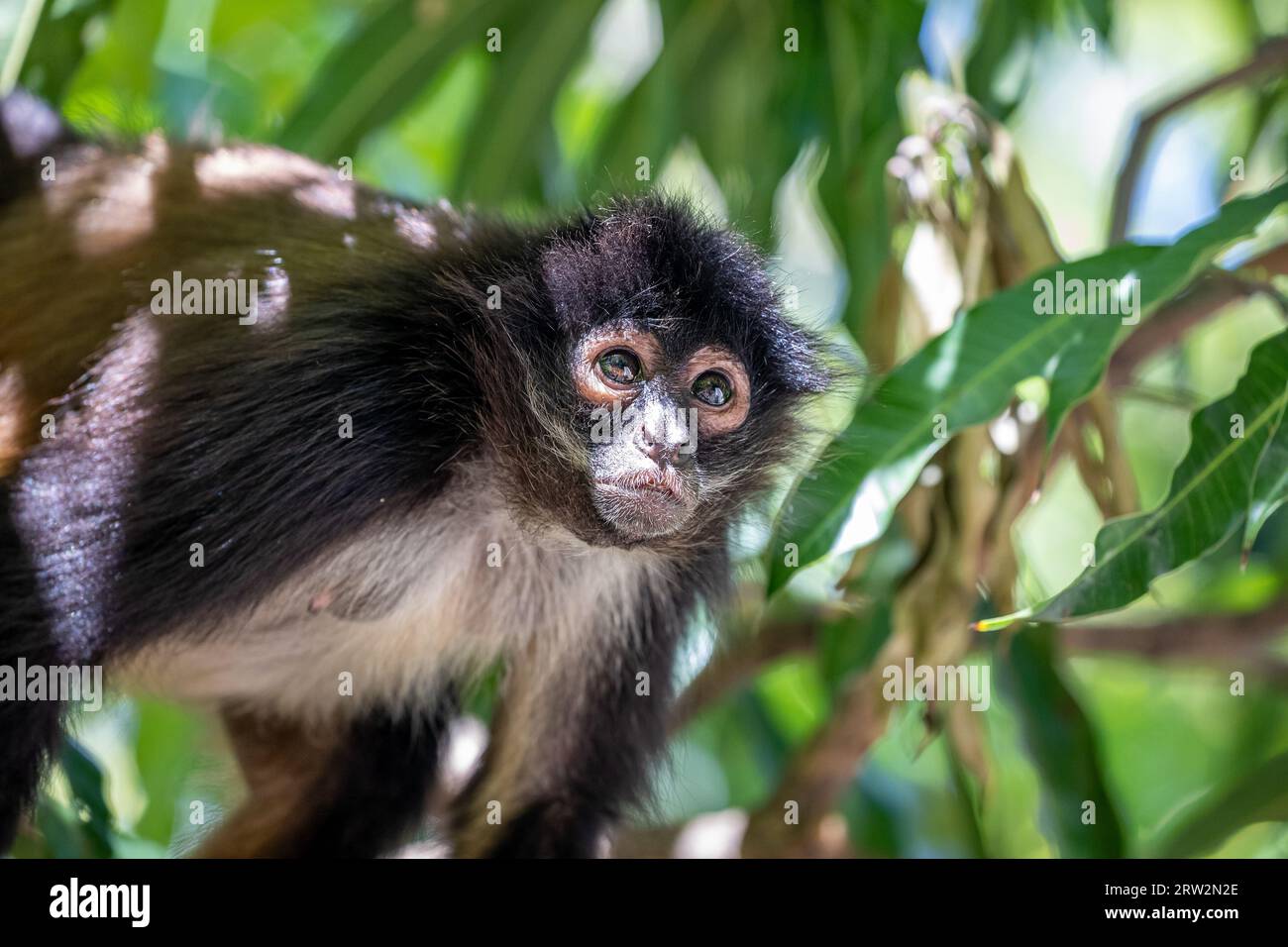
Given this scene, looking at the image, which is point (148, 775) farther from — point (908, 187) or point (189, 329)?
point (908, 187)

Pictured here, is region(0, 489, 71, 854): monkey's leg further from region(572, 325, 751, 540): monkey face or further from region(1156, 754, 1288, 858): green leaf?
region(1156, 754, 1288, 858): green leaf

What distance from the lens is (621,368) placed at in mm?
4340

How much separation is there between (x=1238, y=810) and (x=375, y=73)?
4238 millimetres

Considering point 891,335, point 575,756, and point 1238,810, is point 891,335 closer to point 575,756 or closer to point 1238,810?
point 575,756

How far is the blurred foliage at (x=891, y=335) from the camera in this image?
387 cm

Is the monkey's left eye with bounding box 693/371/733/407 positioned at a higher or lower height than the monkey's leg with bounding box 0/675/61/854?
higher

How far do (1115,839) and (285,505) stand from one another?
2.84 metres

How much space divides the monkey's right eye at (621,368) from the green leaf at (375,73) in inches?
75.6

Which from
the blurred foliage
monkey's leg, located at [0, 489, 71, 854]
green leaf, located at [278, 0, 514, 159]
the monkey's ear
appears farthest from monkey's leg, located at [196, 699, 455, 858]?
green leaf, located at [278, 0, 514, 159]

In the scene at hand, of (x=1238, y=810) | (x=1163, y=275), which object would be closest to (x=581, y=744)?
(x=1238, y=810)

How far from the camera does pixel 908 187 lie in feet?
16.7

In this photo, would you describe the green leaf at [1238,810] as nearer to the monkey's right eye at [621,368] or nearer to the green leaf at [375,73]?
the monkey's right eye at [621,368]

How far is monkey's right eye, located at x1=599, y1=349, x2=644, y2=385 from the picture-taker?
14.2ft
